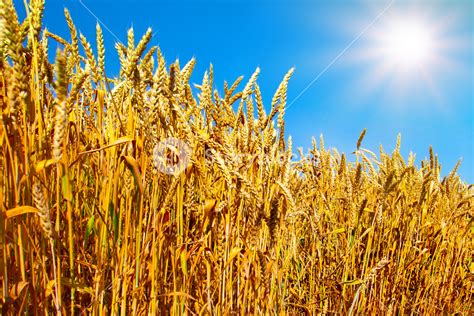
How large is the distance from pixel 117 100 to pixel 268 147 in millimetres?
436

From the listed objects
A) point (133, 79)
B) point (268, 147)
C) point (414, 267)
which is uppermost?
point (133, 79)

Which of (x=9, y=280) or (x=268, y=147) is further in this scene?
(x=268, y=147)

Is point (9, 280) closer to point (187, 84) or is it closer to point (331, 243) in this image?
point (187, 84)

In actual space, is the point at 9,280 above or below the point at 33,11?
below

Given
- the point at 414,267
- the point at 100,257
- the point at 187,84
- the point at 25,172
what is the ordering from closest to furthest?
the point at 25,172 < the point at 100,257 < the point at 187,84 < the point at 414,267

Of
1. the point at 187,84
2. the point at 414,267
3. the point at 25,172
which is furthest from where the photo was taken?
the point at 414,267

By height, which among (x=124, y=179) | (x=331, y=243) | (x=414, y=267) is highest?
(x=124, y=179)

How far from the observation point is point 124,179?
997mm

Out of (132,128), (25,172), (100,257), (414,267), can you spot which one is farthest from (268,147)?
(414,267)

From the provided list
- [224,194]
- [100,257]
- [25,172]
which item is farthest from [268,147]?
[25,172]

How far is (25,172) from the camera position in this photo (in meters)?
0.78

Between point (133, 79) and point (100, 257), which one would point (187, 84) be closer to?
point (133, 79)

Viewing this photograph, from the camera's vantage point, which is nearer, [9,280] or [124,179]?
[9,280]

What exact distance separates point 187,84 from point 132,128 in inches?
14.7
